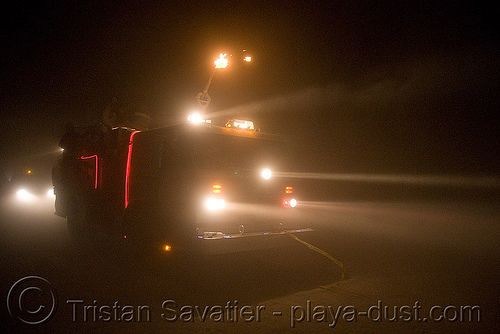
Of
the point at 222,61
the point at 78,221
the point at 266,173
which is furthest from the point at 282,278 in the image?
the point at 222,61

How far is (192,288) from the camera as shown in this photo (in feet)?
18.3

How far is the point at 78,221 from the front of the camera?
8.59 m

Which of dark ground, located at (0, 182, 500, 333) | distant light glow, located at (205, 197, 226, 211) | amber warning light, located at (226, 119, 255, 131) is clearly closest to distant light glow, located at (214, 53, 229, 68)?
amber warning light, located at (226, 119, 255, 131)

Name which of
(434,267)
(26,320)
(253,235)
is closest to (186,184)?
(253,235)

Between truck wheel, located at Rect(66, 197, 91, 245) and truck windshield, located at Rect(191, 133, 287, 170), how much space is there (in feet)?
12.5

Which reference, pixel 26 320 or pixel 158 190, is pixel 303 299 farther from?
pixel 26 320

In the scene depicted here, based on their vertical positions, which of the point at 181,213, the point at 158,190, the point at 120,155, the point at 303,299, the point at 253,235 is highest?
the point at 120,155

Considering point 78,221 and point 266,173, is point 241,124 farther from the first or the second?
point 78,221

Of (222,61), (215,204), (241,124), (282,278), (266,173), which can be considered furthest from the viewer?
(222,61)

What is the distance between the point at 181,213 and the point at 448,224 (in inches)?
411

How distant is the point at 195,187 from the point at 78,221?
447 cm

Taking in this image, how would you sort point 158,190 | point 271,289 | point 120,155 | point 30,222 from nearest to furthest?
point 271,289, point 158,190, point 120,155, point 30,222

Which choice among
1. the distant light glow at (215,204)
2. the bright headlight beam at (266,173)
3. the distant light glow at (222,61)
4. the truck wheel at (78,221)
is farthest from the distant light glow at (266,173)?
the distant light glow at (222,61)

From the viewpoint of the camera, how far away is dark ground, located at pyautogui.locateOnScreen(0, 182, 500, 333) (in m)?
4.25
